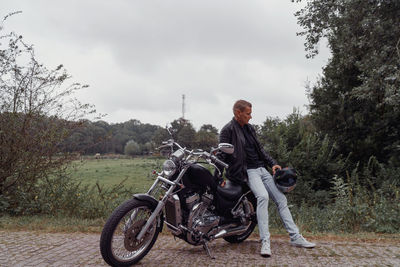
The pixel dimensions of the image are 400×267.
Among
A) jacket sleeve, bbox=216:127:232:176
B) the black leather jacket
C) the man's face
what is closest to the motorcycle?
the black leather jacket

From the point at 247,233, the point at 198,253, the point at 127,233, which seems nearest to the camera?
the point at 127,233

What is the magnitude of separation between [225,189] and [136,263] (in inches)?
54.0

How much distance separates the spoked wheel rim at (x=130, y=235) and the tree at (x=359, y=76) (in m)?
7.92

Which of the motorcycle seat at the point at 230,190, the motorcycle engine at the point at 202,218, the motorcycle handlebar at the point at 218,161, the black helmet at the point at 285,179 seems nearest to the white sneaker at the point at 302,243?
the black helmet at the point at 285,179

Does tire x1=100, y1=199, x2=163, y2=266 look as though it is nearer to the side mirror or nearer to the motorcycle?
the motorcycle

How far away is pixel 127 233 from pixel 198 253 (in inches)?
41.8

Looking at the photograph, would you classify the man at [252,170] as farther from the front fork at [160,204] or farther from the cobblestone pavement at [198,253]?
the front fork at [160,204]

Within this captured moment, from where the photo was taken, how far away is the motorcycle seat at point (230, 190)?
15.0 ft

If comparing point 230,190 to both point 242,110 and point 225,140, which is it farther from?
→ point 242,110

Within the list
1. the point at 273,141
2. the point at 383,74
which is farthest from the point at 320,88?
the point at 383,74

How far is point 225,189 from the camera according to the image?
4.62m

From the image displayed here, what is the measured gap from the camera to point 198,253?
4535mm

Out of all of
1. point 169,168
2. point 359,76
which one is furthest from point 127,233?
point 359,76

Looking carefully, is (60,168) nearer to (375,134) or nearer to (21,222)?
(21,222)
